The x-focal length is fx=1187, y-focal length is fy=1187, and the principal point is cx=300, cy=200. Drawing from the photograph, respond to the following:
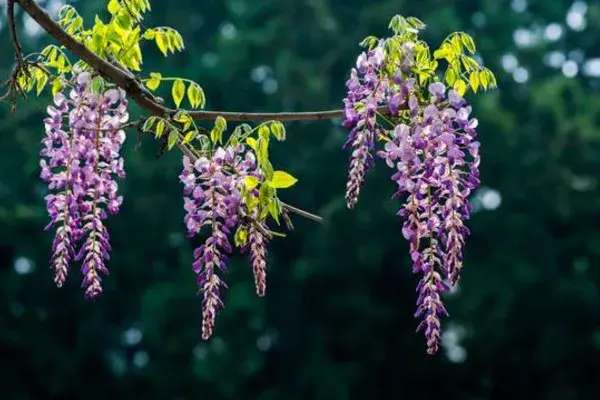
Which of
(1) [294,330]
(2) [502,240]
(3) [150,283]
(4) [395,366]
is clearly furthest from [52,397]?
(2) [502,240]

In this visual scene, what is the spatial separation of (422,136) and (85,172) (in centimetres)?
77

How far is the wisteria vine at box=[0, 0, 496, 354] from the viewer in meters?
2.37

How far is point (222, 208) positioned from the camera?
2.45 metres

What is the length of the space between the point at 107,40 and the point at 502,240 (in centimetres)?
1096

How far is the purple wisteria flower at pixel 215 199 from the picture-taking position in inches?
95.0

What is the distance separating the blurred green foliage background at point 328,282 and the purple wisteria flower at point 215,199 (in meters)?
10.2

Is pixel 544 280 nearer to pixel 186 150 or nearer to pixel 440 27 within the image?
pixel 440 27

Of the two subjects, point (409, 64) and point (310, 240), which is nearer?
point (409, 64)

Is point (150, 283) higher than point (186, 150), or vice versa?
point (150, 283)

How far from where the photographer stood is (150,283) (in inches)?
536

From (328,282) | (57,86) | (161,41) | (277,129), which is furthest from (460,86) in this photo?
(328,282)

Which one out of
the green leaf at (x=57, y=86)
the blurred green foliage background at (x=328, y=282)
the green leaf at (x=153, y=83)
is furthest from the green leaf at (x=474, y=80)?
the blurred green foliage background at (x=328, y=282)

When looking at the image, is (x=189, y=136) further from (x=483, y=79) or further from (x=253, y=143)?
(x=483, y=79)

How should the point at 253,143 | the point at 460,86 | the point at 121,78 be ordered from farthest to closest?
the point at 460,86, the point at 253,143, the point at 121,78
